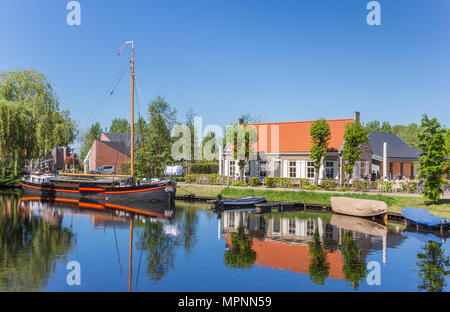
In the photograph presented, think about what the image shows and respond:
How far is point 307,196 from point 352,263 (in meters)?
19.6

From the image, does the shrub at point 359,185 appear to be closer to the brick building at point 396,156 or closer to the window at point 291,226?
the brick building at point 396,156

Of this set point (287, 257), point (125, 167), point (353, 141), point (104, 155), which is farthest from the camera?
point (104, 155)

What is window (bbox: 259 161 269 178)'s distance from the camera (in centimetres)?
4644

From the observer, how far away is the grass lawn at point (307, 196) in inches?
1177

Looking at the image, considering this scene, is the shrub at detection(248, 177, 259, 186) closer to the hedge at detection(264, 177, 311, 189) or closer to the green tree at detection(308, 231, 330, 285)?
the hedge at detection(264, 177, 311, 189)

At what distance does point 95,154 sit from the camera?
239 feet

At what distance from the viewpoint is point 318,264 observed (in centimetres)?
1814

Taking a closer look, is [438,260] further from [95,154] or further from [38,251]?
[95,154]

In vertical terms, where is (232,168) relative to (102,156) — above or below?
below

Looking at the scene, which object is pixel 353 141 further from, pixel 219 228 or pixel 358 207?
pixel 219 228

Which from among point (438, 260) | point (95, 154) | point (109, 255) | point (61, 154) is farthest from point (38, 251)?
point (95, 154)

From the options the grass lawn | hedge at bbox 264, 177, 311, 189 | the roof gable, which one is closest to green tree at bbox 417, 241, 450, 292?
the grass lawn

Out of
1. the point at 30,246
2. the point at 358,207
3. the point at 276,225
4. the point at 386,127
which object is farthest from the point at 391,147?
the point at 30,246

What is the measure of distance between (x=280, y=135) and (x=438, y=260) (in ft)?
99.0
